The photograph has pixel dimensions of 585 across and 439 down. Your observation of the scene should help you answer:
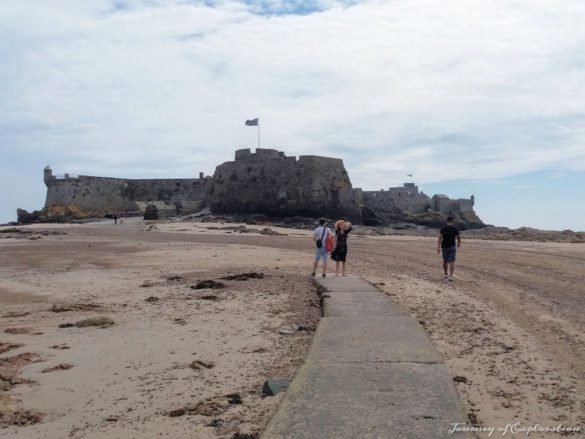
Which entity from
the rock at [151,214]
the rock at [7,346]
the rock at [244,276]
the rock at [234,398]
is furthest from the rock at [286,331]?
the rock at [151,214]

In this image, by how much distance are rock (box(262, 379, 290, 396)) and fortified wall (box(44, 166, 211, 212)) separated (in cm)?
4173

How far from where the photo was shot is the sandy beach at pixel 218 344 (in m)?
3.98

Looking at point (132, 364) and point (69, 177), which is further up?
point (69, 177)

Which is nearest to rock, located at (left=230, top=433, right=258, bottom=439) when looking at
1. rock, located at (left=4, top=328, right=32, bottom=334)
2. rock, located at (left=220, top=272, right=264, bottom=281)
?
rock, located at (left=4, top=328, right=32, bottom=334)

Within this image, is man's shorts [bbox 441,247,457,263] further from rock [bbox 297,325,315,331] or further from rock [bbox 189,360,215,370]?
rock [bbox 189,360,215,370]

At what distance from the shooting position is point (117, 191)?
48.9m

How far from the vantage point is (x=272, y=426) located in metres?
3.36

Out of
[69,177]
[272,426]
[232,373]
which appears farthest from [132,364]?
[69,177]

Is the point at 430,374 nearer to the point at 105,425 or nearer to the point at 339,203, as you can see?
the point at 105,425

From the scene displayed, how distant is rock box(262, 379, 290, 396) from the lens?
14.1 feet

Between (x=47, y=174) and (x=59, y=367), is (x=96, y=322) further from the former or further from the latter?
(x=47, y=174)

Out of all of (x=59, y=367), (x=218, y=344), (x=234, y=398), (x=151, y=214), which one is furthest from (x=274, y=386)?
(x=151, y=214)

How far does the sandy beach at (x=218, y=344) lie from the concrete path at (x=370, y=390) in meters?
0.27

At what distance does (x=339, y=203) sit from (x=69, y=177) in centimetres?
2336
